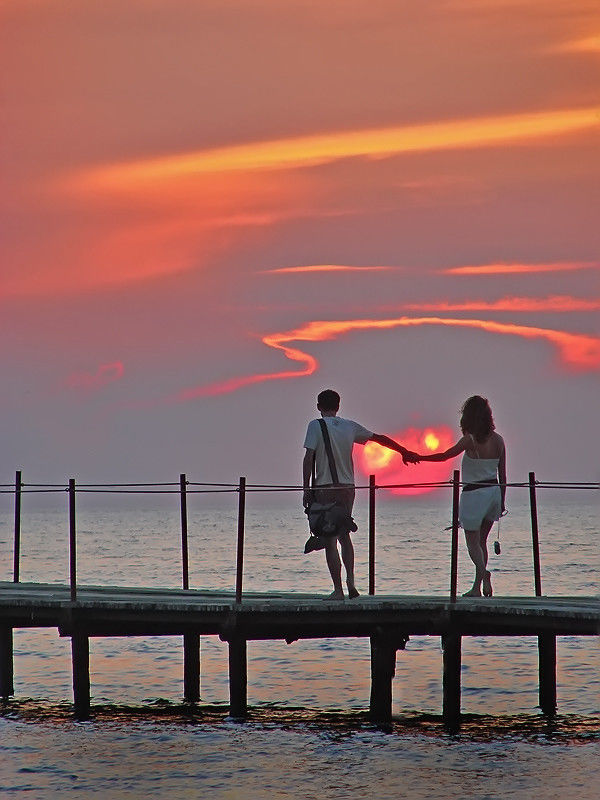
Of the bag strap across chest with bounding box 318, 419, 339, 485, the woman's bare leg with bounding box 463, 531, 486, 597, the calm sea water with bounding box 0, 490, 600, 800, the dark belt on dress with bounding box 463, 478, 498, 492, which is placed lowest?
the calm sea water with bounding box 0, 490, 600, 800

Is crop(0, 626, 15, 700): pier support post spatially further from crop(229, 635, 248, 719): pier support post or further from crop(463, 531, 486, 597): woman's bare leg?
crop(463, 531, 486, 597): woman's bare leg

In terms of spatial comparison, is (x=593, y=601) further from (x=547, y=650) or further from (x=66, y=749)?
(x=66, y=749)

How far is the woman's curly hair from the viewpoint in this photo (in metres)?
15.2

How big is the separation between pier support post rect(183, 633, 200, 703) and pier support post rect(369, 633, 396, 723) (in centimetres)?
328

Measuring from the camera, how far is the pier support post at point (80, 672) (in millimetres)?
16891

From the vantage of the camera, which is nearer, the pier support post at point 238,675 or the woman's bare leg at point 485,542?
the woman's bare leg at point 485,542

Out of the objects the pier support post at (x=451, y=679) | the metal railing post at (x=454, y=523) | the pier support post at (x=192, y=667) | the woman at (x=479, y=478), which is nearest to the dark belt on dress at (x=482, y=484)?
the woman at (x=479, y=478)

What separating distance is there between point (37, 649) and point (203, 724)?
42.5 ft

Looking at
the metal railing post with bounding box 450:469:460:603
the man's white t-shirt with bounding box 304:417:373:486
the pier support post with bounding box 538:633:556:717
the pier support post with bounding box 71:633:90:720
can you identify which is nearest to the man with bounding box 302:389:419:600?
the man's white t-shirt with bounding box 304:417:373:486

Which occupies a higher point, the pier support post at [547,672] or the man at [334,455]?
the man at [334,455]

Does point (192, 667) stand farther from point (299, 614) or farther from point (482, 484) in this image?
point (482, 484)

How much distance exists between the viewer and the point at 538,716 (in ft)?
64.1

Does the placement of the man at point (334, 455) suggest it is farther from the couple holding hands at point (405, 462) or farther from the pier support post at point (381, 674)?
the pier support post at point (381, 674)

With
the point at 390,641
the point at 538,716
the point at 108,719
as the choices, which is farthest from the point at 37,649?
the point at 390,641
